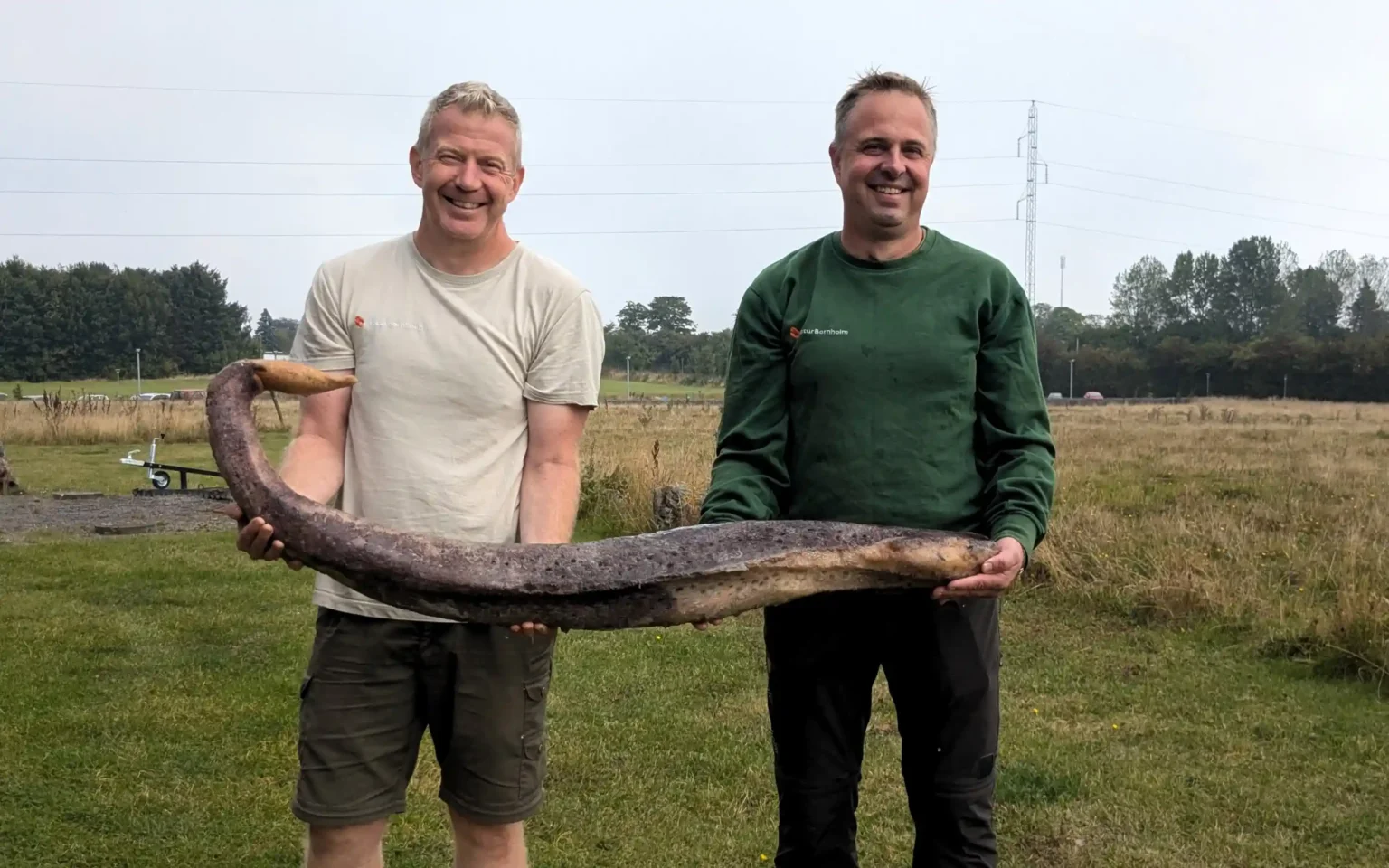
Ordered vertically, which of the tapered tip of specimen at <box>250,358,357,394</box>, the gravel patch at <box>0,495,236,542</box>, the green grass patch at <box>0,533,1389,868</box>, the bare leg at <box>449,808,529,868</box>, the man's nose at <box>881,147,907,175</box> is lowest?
the green grass patch at <box>0,533,1389,868</box>

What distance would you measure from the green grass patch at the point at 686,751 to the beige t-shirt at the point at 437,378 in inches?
95.2

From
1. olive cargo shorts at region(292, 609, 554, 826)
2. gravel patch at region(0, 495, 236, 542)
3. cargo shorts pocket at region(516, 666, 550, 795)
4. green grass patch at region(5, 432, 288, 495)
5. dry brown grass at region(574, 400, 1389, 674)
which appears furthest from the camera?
green grass patch at region(5, 432, 288, 495)

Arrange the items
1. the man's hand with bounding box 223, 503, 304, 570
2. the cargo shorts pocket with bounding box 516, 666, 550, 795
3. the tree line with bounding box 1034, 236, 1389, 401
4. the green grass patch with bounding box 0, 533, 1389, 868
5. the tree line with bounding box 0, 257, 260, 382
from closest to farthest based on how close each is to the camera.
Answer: the man's hand with bounding box 223, 503, 304, 570 < the cargo shorts pocket with bounding box 516, 666, 550, 795 < the green grass patch with bounding box 0, 533, 1389, 868 < the tree line with bounding box 0, 257, 260, 382 < the tree line with bounding box 1034, 236, 1389, 401

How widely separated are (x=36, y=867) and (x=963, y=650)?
3950 mm

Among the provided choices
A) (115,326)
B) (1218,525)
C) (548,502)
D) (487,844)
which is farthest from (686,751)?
(115,326)

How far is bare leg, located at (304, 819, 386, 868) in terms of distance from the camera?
296 centimetres

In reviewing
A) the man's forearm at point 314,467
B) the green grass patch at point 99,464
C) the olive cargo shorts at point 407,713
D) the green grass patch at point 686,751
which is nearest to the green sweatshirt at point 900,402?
A: the olive cargo shorts at point 407,713

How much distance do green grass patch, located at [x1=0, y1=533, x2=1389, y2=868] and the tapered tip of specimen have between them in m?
2.79

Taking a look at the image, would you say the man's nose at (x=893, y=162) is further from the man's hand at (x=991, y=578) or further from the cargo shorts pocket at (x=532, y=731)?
the cargo shorts pocket at (x=532, y=731)

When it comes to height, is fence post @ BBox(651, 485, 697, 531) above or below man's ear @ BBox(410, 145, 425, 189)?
below

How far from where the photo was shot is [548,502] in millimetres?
2992

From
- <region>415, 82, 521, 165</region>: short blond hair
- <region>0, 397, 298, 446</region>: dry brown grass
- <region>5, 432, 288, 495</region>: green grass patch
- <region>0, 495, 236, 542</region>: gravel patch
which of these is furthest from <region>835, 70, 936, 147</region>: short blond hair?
<region>0, 397, 298, 446</region>: dry brown grass

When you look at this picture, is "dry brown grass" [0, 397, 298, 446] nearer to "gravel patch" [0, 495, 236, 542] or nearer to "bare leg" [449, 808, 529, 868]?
"gravel patch" [0, 495, 236, 542]

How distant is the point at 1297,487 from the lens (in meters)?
15.0
